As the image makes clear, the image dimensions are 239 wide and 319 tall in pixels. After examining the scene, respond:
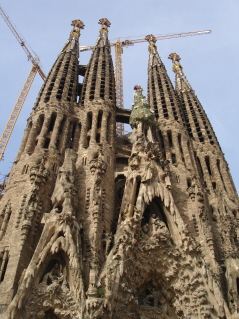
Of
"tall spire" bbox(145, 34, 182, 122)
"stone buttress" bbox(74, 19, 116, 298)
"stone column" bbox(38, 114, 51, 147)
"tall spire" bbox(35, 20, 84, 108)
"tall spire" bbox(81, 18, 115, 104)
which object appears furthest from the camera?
"tall spire" bbox(145, 34, 182, 122)

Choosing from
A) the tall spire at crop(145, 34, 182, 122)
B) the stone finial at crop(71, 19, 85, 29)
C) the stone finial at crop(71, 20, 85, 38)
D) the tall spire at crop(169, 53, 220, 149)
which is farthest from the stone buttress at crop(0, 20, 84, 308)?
the stone finial at crop(71, 19, 85, 29)

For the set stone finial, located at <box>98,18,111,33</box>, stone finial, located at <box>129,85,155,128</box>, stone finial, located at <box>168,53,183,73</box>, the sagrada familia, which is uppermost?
stone finial, located at <box>98,18,111,33</box>

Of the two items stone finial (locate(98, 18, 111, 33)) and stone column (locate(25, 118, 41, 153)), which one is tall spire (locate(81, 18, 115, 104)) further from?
stone column (locate(25, 118, 41, 153))

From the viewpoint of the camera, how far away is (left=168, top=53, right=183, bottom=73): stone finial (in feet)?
131

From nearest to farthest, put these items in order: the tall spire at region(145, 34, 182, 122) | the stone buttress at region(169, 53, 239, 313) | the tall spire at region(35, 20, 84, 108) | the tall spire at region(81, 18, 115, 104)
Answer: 1. the stone buttress at region(169, 53, 239, 313)
2. the tall spire at region(35, 20, 84, 108)
3. the tall spire at region(81, 18, 115, 104)
4. the tall spire at region(145, 34, 182, 122)

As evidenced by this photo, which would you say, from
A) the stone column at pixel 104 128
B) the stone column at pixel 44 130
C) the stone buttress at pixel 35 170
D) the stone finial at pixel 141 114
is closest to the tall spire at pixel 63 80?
the stone buttress at pixel 35 170

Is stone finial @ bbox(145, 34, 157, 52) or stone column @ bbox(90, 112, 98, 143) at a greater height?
stone finial @ bbox(145, 34, 157, 52)

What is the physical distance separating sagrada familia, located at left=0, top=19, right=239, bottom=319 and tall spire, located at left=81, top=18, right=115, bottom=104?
29 cm

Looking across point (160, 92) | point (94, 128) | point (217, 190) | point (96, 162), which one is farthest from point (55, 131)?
point (160, 92)

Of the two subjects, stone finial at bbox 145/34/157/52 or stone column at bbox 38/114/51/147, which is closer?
stone column at bbox 38/114/51/147

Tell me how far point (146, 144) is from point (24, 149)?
739 cm

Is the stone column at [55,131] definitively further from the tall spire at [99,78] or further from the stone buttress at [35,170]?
the tall spire at [99,78]

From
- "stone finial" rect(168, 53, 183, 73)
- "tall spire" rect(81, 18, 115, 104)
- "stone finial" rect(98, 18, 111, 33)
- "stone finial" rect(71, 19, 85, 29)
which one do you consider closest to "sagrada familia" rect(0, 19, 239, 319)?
"tall spire" rect(81, 18, 115, 104)

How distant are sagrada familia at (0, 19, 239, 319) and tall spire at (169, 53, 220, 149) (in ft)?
3.81
